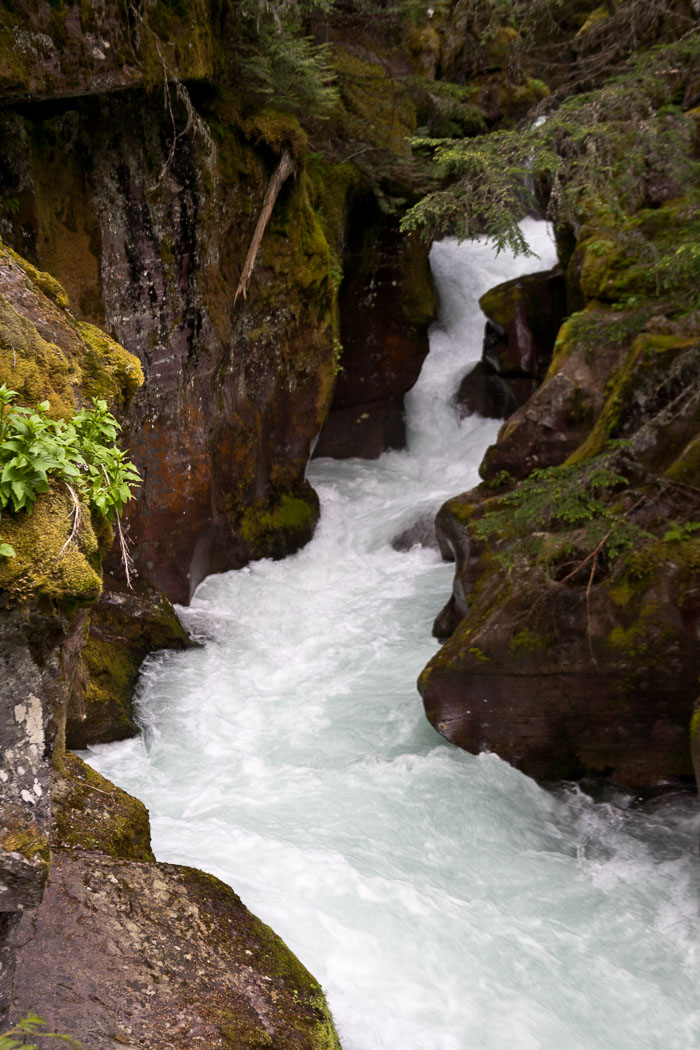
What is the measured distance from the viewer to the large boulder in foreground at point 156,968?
364 centimetres

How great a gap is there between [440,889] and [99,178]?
7462 mm

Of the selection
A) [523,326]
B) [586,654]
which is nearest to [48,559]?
[586,654]

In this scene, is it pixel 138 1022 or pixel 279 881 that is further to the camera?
pixel 279 881

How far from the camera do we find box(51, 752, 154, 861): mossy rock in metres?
4.45

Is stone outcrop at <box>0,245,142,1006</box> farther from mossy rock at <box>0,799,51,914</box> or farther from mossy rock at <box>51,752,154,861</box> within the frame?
mossy rock at <box>51,752,154,861</box>

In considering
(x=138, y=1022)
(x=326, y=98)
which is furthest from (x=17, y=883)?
(x=326, y=98)

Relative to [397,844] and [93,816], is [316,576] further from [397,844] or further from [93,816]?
[93,816]

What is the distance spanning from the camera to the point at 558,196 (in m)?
6.51

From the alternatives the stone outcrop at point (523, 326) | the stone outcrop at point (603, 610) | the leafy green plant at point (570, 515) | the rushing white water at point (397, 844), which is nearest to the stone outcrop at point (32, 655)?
the rushing white water at point (397, 844)

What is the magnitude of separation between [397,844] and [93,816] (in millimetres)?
2744

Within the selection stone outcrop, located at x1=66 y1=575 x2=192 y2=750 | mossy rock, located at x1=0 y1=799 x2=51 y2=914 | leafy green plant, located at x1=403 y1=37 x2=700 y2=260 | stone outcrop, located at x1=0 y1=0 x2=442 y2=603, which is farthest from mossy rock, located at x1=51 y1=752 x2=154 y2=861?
leafy green plant, located at x1=403 y1=37 x2=700 y2=260

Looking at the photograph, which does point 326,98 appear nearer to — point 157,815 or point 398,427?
point 398,427

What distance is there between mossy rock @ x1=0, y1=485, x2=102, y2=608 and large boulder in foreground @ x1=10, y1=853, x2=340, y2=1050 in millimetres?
1671

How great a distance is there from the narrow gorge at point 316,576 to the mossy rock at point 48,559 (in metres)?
0.01
